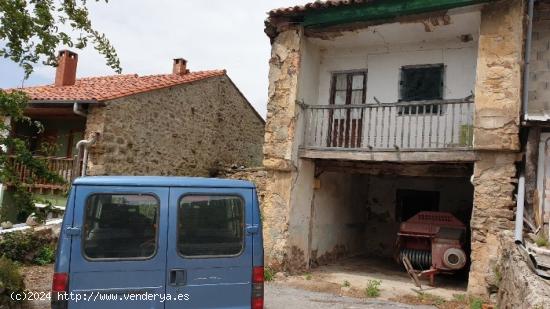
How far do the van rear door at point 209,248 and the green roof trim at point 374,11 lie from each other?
18.9 feet

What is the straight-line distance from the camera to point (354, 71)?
10164 millimetres

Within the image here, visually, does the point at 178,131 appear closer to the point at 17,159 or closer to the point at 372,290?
the point at 372,290

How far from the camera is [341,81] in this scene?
10.3 m

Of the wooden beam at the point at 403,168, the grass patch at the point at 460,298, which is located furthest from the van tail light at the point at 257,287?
the wooden beam at the point at 403,168

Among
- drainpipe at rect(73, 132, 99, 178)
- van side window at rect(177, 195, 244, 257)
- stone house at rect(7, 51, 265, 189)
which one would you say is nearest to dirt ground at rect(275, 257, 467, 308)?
van side window at rect(177, 195, 244, 257)

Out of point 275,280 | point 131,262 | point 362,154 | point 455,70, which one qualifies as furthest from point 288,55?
point 131,262

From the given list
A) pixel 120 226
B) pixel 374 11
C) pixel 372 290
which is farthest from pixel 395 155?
pixel 120 226

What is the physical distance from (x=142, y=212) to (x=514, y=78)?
6627mm

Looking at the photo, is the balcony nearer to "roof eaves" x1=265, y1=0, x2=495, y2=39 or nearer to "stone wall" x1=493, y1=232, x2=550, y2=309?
"roof eaves" x1=265, y1=0, x2=495, y2=39

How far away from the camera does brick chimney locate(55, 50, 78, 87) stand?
1497 centimetres

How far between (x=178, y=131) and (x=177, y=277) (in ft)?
36.7

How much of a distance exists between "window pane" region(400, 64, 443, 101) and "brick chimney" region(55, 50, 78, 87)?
11825 mm

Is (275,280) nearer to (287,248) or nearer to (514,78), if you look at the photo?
(287,248)

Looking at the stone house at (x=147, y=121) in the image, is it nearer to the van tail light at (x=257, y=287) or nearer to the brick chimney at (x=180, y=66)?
the brick chimney at (x=180, y=66)
